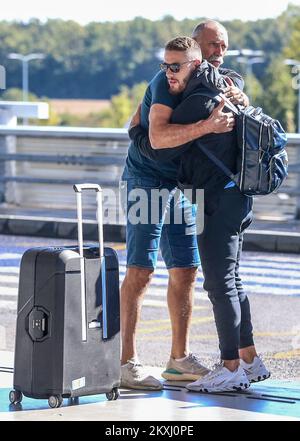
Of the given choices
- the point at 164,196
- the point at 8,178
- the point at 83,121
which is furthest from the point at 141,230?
the point at 83,121

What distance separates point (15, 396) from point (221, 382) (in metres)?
1.07

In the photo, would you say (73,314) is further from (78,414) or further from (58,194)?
(58,194)

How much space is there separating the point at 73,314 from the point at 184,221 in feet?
3.37

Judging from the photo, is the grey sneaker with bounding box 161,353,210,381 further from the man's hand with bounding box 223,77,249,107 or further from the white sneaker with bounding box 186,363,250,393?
the man's hand with bounding box 223,77,249,107

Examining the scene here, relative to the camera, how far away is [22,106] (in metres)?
16.0

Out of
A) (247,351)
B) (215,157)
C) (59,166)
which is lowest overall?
(247,351)

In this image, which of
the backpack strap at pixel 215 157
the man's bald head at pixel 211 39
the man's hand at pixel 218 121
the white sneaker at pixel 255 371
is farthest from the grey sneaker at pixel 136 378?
the man's bald head at pixel 211 39

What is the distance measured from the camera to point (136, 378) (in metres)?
6.43

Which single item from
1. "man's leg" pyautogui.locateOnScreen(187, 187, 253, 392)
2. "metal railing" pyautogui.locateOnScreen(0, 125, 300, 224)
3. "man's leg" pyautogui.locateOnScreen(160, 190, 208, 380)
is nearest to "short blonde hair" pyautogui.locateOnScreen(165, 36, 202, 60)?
"man's leg" pyautogui.locateOnScreen(187, 187, 253, 392)

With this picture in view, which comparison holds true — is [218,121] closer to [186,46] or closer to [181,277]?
[186,46]

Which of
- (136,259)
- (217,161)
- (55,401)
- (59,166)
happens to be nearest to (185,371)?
(136,259)

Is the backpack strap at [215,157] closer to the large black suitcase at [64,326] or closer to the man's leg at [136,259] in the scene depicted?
the man's leg at [136,259]

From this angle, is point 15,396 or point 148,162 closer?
point 15,396

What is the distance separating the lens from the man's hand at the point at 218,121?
6.14 m
